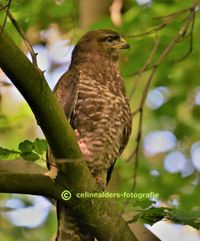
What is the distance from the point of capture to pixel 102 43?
227 inches

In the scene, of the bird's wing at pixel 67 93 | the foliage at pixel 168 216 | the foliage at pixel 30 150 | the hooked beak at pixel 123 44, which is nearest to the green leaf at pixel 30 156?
the foliage at pixel 30 150

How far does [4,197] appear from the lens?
7.23m

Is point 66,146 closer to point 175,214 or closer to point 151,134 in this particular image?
point 175,214

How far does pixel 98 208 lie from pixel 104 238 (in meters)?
0.17

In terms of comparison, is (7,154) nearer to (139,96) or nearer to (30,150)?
(30,150)

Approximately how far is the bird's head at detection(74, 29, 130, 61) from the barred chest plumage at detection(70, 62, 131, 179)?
0.42m

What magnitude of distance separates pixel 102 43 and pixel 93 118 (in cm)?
88

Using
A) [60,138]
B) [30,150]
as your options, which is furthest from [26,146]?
[60,138]

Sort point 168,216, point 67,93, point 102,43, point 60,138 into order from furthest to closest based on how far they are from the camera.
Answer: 1. point 102,43
2. point 67,93
3. point 168,216
4. point 60,138

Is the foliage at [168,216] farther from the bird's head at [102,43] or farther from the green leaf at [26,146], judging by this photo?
the bird's head at [102,43]

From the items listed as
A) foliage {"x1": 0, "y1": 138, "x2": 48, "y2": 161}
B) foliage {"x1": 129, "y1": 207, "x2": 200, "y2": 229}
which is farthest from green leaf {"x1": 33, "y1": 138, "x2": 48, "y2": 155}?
foliage {"x1": 129, "y1": 207, "x2": 200, "y2": 229}

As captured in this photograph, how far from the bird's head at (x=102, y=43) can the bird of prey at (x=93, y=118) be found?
0.27 meters

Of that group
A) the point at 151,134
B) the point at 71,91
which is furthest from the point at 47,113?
the point at 151,134

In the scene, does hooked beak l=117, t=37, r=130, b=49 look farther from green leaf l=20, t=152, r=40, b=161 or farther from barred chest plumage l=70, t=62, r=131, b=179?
green leaf l=20, t=152, r=40, b=161
